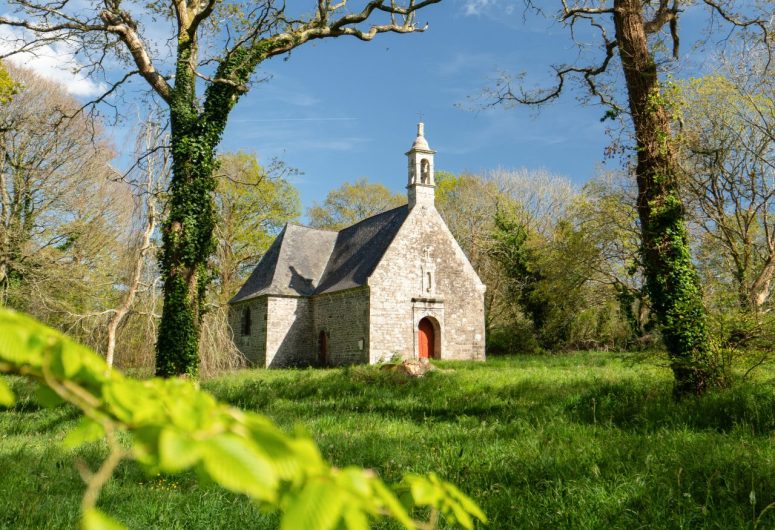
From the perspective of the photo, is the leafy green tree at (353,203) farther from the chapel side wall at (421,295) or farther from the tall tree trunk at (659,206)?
the tall tree trunk at (659,206)

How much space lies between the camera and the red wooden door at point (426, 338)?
2692 cm

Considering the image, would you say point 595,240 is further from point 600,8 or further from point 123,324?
point 123,324

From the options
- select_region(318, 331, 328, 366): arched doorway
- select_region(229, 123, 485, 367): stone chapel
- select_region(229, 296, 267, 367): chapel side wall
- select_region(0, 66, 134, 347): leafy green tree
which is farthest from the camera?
select_region(229, 296, 267, 367): chapel side wall

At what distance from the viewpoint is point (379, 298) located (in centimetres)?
2553

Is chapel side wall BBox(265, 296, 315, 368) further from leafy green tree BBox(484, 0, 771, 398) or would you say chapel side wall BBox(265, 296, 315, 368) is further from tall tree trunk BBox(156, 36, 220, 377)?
leafy green tree BBox(484, 0, 771, 398)

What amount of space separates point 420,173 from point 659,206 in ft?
61.4

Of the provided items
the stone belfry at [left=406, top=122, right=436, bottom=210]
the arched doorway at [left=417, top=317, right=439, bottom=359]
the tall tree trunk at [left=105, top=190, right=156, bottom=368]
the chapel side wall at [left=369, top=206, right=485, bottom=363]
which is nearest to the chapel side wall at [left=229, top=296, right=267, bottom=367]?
the chapel side wall at [left=369, top=206, right=485, bottom=363]

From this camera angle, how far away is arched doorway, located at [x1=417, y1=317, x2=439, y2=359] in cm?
2691

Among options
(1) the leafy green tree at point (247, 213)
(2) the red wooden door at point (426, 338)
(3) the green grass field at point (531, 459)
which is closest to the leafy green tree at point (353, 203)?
(1) the leafy green tree at point (247, 213)

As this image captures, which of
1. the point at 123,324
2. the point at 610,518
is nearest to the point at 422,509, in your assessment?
the point at 610,518

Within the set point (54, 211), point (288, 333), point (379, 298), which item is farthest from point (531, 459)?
point (288, 333)

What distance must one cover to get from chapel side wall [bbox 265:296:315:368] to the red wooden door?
5960mm

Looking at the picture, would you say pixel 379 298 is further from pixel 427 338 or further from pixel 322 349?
pixel 322 349

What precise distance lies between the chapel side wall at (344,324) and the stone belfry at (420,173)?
529cm
